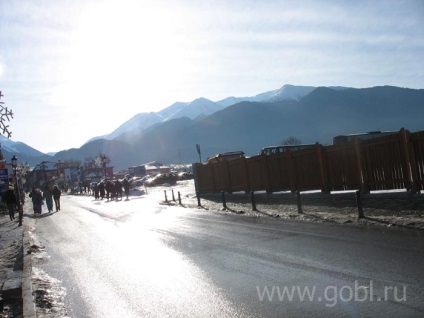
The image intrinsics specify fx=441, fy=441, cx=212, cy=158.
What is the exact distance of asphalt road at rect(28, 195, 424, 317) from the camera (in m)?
5.21

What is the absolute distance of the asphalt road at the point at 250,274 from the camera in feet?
17.1

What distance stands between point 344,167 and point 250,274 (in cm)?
1049

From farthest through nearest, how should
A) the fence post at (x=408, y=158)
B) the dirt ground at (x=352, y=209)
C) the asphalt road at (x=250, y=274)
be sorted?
the fence post at (x=408, y=158)
the dirt ground at (x=352, y=209)
the asphalt road at (x=250, y=274)

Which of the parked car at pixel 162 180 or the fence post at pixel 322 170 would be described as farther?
the parked car at pixel 162 180

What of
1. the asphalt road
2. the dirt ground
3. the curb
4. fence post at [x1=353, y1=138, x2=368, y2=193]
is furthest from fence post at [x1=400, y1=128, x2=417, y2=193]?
the curb

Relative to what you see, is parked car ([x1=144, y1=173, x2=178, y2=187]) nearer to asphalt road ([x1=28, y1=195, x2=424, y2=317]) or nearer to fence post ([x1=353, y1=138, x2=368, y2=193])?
fence post ([x1=353, y1=138, x2=368, y2=193])

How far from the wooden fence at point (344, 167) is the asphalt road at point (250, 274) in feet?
13.1

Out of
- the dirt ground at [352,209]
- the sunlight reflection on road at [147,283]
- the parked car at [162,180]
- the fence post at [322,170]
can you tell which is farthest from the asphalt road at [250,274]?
the parked car at [162,180]

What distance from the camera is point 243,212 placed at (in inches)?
674

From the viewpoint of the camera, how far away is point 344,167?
1630 centimetres

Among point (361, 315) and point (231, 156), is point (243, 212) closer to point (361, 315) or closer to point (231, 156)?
point (361, 315)

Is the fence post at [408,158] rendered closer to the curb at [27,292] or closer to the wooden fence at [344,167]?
the wooden fence at [344,167]

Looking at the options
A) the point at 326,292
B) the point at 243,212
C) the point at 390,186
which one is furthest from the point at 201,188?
the point at 326,292

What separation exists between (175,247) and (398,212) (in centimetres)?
602
